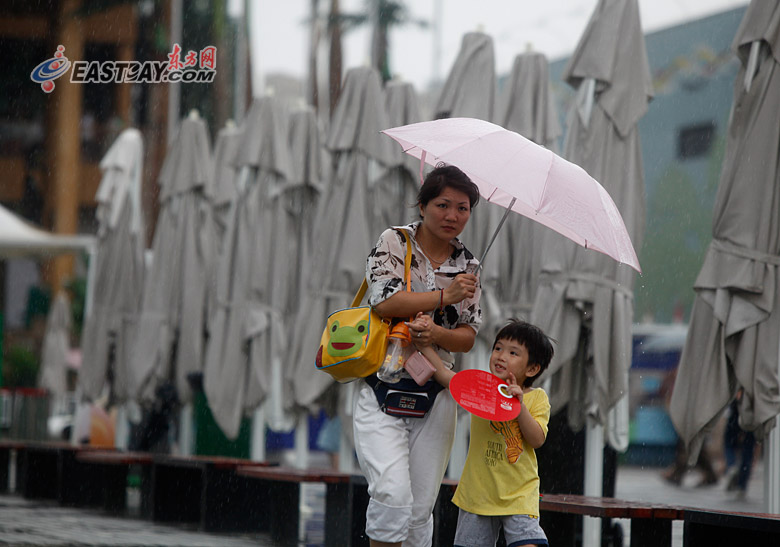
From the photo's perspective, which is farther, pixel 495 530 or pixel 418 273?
pixel 495 530

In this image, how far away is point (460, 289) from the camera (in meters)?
4.45

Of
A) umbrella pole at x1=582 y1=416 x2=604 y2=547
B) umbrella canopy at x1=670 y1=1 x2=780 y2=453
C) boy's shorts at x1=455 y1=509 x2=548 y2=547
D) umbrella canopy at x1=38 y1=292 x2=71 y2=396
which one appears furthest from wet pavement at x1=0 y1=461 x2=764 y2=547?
umbrella canopy at x1=38 y1=292 x2=71 y2=396

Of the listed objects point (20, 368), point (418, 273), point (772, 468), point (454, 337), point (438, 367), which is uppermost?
point (418, 273)

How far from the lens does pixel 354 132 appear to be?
9531mm

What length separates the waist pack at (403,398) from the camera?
450 centimetres

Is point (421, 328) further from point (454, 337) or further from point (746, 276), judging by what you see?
point (746, 276)

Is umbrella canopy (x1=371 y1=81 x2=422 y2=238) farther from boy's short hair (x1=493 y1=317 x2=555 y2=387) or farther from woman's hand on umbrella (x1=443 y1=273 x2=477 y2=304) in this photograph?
woman's hand on umbrella (x1=443 y1=273 x2=477 y2=304)

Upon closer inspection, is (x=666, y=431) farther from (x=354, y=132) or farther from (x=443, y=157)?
(x=443, y=157)

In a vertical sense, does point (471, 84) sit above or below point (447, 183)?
above

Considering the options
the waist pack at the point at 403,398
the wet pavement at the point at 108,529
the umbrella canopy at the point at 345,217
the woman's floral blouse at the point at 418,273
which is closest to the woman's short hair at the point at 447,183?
the woman's floral blouse at the point at 418,273

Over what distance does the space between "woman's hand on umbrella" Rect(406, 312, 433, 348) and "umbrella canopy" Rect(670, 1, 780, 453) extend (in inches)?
110

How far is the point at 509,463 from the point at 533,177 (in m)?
1.23

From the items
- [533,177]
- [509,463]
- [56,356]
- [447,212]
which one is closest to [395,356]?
[447,212]

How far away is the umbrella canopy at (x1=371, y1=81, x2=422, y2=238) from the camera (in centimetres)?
955
